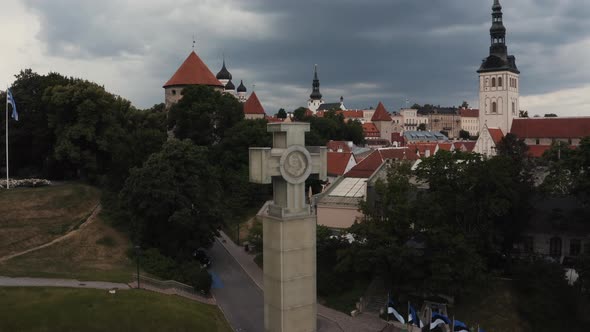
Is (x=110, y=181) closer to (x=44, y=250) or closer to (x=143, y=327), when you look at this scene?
(x=44, y=250)

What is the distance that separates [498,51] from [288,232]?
230ft

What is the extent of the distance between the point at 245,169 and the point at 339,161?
9.62m

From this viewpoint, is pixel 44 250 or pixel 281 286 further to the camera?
pixel 44 250

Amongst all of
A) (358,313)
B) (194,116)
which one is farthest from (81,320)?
(194,116)

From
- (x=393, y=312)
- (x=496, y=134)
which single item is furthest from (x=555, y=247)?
(x=496, y=134)

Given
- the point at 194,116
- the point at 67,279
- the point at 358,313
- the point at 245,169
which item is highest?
the point at 194,116

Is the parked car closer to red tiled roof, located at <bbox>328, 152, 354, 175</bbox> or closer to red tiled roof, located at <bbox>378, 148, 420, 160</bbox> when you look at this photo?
red tiled roof, located at <bbox>328, 152, 354, 175</bbox>

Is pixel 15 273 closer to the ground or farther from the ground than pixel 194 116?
closer to the ground

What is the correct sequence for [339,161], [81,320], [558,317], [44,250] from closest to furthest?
[81,320] → [558,317] → [44,250] → [339,161]

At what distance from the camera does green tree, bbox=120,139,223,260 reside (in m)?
33.5

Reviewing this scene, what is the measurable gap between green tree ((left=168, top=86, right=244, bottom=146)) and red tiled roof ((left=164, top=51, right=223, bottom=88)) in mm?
11151

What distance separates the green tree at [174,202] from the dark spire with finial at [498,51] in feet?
186

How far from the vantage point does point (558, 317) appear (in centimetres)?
2695

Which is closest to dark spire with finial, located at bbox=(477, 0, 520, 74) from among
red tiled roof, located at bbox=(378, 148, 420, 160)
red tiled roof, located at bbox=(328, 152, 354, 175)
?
red tiled roof, located at bbox=(378, 148, 420, 160)
